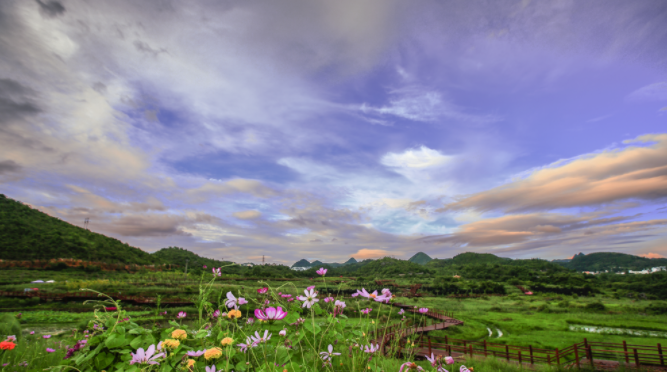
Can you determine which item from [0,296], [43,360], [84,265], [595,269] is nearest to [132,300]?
[0,296]

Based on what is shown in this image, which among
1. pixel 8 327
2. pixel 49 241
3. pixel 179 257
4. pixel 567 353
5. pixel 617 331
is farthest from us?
pixel 179 257

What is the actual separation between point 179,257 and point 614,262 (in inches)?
8210

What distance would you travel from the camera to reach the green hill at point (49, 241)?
186 feet

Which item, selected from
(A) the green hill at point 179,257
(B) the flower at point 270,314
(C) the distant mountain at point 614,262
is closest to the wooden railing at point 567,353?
(B) the flower at point 270,314

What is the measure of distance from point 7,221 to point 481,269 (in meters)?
145

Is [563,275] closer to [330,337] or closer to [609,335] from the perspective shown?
[609,335]

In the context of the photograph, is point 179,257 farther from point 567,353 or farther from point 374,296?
point 374,296

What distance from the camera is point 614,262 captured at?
152 metres

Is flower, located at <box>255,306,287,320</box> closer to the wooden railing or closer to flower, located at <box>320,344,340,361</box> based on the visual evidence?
flower, located at <box>320,344,340,361</box>

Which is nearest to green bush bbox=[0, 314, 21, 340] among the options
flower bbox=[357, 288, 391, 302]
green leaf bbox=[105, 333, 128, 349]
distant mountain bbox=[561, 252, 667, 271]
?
green leaf bbox=[105, 333, 128, 349]

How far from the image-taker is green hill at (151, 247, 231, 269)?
264 feet

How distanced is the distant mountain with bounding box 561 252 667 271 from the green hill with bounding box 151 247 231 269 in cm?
19324

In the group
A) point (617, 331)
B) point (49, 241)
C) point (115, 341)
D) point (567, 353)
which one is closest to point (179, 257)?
point (49, 241)

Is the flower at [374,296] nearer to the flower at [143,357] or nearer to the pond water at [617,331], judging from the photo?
the flower at [143,357]
